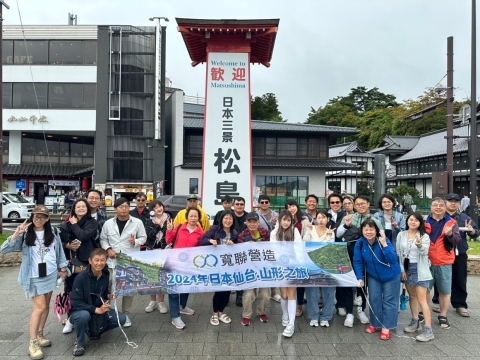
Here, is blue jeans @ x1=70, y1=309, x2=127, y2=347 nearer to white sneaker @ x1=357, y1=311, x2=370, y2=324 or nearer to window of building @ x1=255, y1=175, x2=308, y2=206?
white sneaker @ x1=357, y1=311, x2=370, y2=324

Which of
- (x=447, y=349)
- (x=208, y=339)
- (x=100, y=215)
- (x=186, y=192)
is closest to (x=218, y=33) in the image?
(x=100, y=215)

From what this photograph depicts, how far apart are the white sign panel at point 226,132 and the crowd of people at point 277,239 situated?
2492 millimetres

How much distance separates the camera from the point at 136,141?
2581 centimetres

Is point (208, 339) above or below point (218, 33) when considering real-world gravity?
below

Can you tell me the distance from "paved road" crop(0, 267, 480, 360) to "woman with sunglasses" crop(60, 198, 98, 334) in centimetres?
65

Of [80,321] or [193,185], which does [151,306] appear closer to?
[80,321]

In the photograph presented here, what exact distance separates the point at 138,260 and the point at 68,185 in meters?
27.3

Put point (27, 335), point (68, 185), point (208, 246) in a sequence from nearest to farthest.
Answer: point (27, 335) < point (208, 246) < point (68, 185)

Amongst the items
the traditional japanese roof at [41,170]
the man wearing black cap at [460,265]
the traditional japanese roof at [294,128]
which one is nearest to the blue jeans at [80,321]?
the man wearing black cap at [460,265]

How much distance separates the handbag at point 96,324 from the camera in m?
4.11

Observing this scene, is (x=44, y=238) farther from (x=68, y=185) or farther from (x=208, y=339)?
(x=68, y=185)

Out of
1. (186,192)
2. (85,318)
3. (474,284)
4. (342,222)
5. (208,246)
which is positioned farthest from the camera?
(186,192)

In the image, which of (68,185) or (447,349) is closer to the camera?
(447,349)

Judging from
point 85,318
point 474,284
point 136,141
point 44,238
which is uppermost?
point 136,141
